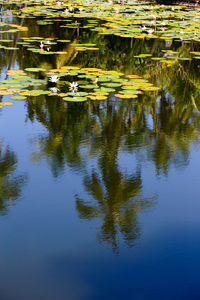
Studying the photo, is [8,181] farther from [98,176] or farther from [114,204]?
[114,204]

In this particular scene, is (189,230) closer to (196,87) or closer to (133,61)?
(196,87)

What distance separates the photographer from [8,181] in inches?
92.8

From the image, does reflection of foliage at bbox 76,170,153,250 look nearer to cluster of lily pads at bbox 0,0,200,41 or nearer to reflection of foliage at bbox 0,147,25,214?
reflection of foliage at bbox 0,147,25,214

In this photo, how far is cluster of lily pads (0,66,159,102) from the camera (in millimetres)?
3695

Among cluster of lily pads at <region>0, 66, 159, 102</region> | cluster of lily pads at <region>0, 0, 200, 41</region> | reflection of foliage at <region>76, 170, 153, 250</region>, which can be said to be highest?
cluster of lily pads at <region>0, 0, 200, 41</region>

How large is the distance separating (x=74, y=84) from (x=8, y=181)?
172 centimetres

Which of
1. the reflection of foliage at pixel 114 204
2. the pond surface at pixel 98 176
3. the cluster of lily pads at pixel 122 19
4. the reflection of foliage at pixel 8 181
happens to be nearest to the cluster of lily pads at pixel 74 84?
the pond surface at pixel 98 176

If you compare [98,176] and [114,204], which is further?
[98,176]

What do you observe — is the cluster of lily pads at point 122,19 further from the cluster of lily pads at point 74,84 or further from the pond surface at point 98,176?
the cluster of lily pads at point 74,84

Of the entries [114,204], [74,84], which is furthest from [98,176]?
[74,84]

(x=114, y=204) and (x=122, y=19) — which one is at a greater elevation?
(x=122, y=19)

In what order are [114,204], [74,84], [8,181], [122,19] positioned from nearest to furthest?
1. [114,204]
2. [8,181]
3. [74,84]
4. [122,19]

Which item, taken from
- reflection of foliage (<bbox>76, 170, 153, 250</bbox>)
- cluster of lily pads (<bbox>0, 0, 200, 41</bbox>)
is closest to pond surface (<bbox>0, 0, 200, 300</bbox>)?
reflection of foliage (<bbox>76, 170, 153, 250</bbox>)

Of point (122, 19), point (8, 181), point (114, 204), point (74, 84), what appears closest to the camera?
point (114, 204)
